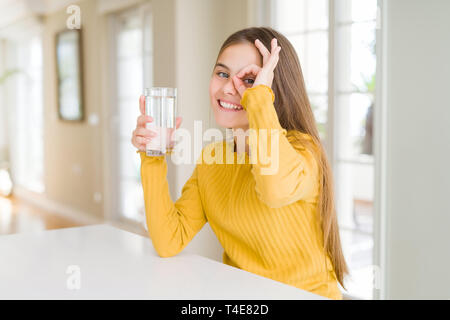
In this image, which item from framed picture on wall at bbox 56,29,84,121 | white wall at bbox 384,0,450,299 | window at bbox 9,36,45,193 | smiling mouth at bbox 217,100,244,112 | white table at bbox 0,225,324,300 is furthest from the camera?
window at bbox 9,36,45,193

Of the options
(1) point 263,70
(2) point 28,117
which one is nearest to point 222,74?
(1) point 263,70

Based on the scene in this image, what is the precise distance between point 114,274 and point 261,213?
14.9 inches

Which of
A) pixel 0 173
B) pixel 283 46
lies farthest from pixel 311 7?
pixel 0 173

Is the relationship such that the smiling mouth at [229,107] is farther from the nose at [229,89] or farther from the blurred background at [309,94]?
the blurred background at [309,94]

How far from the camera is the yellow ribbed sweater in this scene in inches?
40.1

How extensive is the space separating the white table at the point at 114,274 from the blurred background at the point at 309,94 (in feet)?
1.67

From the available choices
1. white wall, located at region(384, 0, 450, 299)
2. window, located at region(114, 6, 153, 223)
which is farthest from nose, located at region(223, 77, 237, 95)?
window, located at region(114, 6, 153, 223)

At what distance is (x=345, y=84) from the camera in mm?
2701

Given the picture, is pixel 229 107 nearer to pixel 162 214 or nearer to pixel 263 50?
pixel 263 50

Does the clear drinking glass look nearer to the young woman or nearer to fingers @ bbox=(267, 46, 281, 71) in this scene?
the young woman

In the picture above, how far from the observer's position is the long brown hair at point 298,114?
1.14 meters

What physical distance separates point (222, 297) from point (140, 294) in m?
0.14

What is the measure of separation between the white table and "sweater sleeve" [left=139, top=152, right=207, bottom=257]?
0.03 metres

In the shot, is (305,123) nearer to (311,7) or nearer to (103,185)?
(311,7)
